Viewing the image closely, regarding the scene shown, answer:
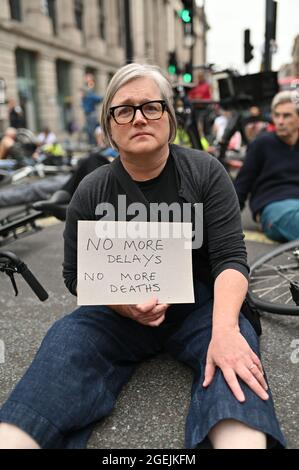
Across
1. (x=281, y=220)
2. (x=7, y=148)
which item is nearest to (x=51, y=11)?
(x=7, y=148)

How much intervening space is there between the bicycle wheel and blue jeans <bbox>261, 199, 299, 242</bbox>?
26.3 inches

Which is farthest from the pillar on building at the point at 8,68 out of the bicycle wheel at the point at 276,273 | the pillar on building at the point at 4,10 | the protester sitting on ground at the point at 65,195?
the bicycle wheel at the point at 276,273

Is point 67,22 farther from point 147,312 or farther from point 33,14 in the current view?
point 147,312

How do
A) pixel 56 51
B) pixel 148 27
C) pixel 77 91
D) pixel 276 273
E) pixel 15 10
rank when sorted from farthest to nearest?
pixel 148 27
pixel 77 91
pixel 56 51
pixel 15 10
pixel 276 273

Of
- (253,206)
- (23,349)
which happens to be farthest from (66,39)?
(23,349)

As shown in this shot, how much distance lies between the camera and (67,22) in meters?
23.8

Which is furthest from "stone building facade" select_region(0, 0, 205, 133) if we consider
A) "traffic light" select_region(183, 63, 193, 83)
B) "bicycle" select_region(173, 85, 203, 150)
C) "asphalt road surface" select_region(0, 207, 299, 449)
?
"asphalt road surface" select_region(0, 207, 299, 449)

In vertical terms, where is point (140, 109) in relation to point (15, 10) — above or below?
below

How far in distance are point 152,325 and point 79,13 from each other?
94.1 feet

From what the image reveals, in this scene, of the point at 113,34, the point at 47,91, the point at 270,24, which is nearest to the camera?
the point at 270,24

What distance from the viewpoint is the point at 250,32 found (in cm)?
791

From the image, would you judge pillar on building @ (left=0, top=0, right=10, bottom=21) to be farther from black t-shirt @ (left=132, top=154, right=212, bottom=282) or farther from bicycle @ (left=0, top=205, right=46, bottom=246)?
black t-shirt @ (left=132, top=154, right=212, bottom=282)

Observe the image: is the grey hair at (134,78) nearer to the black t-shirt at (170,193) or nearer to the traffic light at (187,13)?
the black t-shirt at (170,193)

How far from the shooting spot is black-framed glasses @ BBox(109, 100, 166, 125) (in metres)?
1.58
